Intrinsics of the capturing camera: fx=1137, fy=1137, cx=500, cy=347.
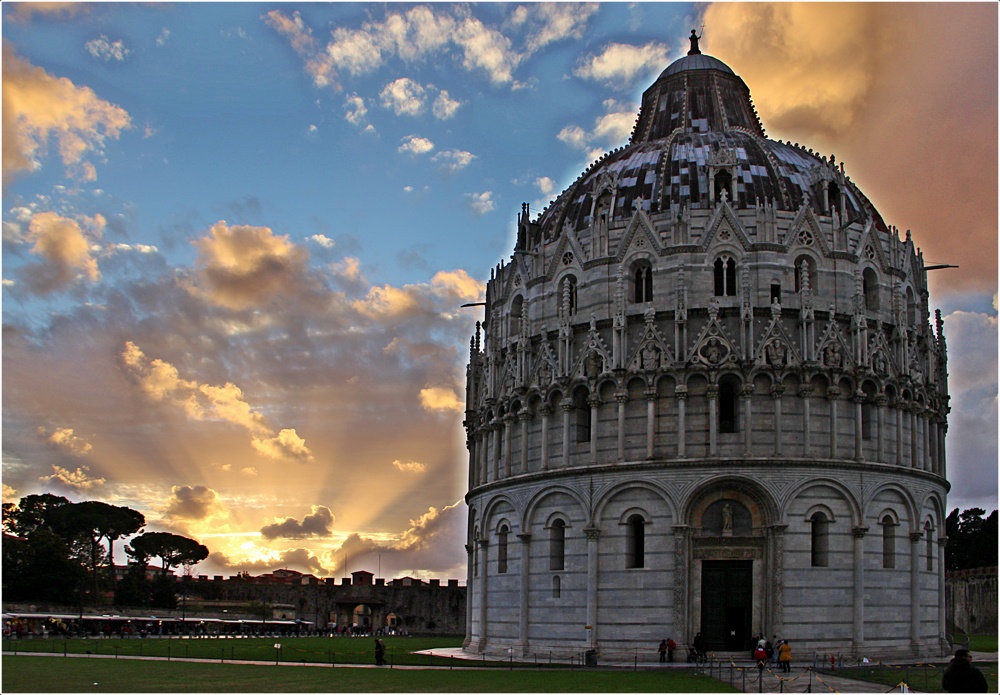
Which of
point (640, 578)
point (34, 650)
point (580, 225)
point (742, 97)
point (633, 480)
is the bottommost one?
point (34, 650)

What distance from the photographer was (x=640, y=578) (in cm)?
4734

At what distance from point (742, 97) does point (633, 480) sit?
25788mm

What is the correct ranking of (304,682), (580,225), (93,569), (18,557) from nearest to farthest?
1. (304,682)
2. (580,225)
3. (18,557)
4. (93,569)

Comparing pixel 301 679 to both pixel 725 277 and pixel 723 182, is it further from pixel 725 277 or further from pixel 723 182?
pixel 723 182

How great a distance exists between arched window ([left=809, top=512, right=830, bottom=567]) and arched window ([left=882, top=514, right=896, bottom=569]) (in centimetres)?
311

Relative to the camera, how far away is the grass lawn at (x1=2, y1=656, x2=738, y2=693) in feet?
98.6

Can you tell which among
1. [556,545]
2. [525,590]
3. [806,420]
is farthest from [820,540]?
[525,590]

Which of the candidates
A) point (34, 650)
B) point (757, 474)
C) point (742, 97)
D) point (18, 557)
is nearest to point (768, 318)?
point (757, 474)

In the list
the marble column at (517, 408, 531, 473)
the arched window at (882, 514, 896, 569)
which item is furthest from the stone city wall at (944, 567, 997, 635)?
the marble column at (517, 408, 531, 473)

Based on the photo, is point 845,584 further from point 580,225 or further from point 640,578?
point 580,225

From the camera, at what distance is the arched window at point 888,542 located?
48219 mm

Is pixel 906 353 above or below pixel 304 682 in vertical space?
above

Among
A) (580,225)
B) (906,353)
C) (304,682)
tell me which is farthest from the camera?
(580,225)

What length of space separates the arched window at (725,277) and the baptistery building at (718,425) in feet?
0.55
